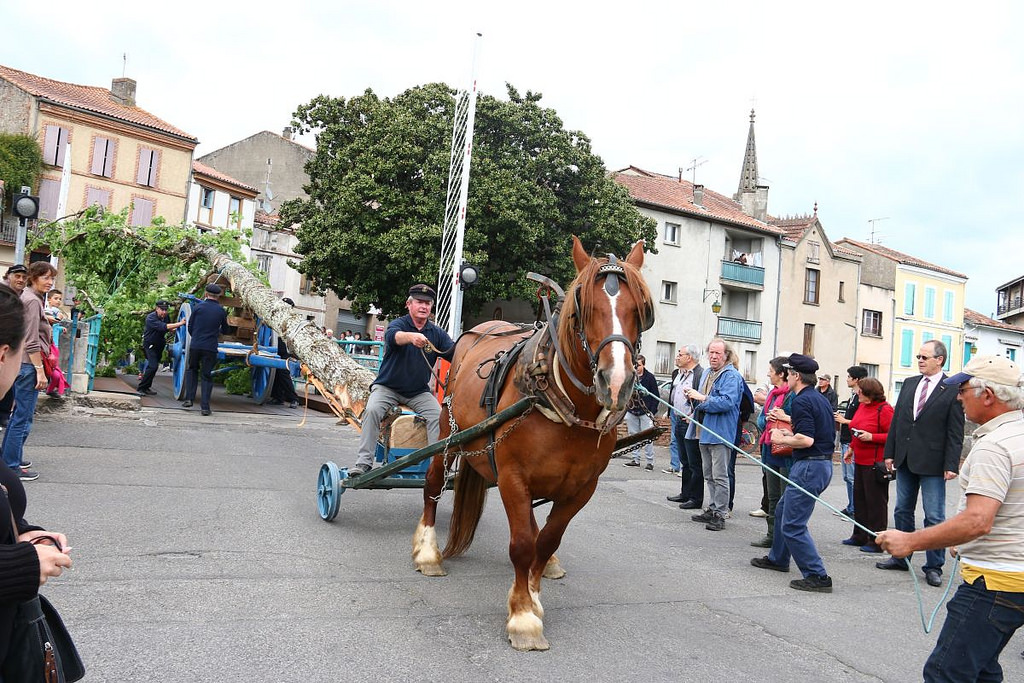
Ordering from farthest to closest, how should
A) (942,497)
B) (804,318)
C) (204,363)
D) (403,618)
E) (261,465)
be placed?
(804,318) → (204,363) → (261,465) → (942,497) → (403,618)

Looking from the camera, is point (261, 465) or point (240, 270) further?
point (240, 270)

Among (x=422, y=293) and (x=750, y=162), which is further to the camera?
(x=750, y=162)

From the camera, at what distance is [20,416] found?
21.8 feet

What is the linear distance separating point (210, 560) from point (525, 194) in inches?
822

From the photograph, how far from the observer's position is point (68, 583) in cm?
432

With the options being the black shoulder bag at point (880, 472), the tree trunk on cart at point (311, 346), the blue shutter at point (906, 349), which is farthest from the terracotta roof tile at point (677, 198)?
the black shoulder bag at point (880, 472)

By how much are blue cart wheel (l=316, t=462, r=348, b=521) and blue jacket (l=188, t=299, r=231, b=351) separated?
20.9ft

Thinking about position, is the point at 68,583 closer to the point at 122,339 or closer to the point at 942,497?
the point at 942,497

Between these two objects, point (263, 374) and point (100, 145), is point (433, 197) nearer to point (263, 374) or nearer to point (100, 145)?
point (263, 374)

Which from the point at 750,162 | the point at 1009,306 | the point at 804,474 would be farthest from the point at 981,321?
the point at 804,474

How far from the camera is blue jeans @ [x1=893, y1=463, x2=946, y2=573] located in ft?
21.0

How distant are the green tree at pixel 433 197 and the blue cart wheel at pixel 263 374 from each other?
31.0 feet

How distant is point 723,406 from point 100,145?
37.3 m

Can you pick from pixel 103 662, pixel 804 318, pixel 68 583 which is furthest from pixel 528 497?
pixel 804 318
